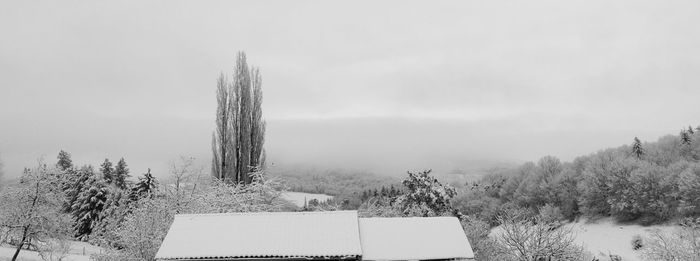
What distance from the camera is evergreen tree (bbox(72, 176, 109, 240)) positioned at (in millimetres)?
57031

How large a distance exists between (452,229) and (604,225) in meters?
51.3

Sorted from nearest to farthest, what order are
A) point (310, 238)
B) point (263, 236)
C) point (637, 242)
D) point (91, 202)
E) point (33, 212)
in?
point (310, 238) → point (263, 236) → point (33, 212) → point (637, 242) → point (91, 202)

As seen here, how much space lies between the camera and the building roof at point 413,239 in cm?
2234

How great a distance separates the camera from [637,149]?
243 feet

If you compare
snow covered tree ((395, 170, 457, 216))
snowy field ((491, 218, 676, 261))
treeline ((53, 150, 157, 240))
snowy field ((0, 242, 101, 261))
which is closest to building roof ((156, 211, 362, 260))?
snowy field ((0, 242, 101, 261))

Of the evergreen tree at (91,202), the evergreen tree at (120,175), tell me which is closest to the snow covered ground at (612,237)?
the evergreen tree at (91,202)

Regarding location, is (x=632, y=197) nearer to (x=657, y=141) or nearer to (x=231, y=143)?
(x=657, y=141)

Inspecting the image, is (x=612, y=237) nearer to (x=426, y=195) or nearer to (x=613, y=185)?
(x=613, y=185)

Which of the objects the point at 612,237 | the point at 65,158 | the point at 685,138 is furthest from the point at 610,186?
the point at 65,158

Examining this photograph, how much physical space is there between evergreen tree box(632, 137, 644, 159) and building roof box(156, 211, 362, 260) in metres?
64.1

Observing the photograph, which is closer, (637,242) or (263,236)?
(263,236)

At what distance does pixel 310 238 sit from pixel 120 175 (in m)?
53.6

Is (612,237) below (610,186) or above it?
below

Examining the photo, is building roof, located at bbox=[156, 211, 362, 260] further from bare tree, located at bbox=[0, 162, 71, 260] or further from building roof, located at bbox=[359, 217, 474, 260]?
bare tree, located at bbox=[0, 162, 71, 260]
